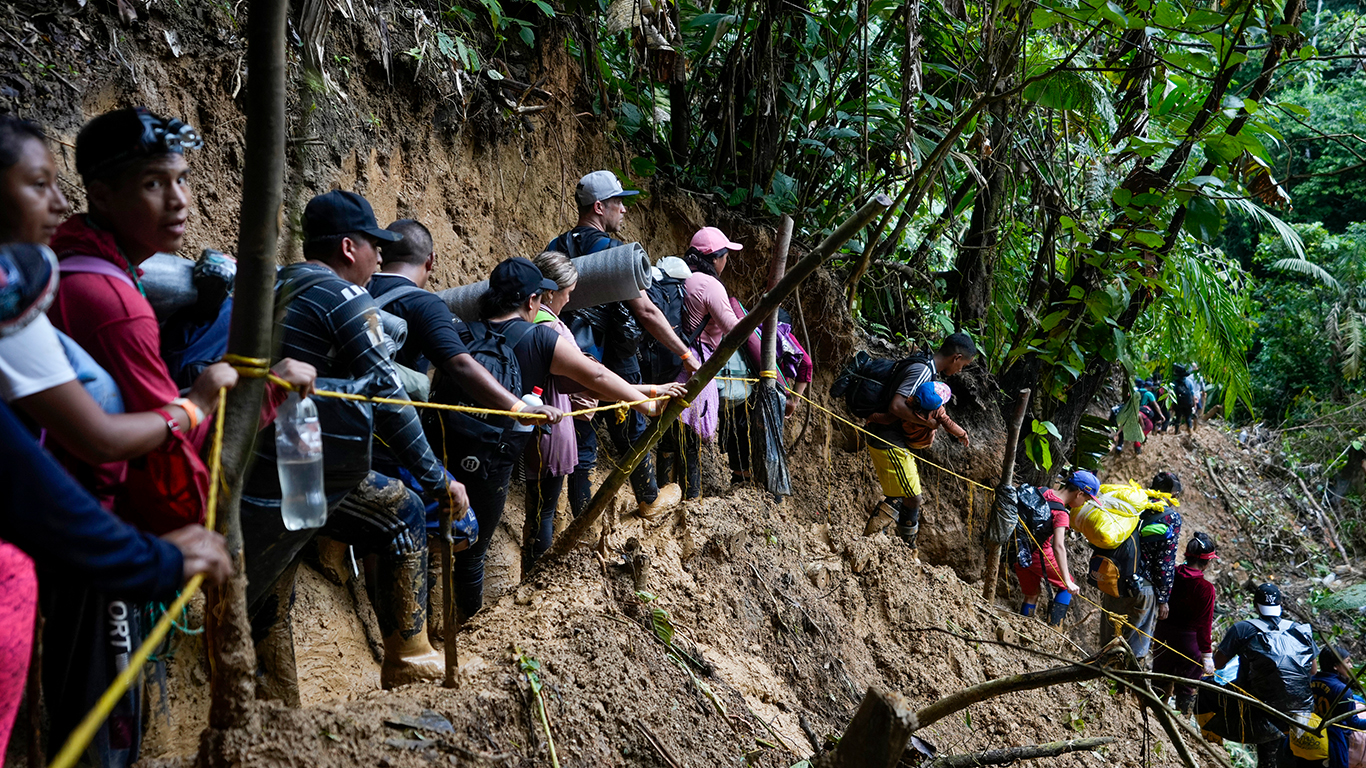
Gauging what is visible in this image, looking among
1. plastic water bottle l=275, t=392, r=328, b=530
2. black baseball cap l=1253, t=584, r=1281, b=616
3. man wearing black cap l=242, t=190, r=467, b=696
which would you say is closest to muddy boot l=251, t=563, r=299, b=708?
man wearing black cap l=242, t=190, r=467, b=696

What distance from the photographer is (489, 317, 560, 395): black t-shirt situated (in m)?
3.85

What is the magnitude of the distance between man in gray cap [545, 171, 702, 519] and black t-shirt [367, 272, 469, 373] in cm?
135

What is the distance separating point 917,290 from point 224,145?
6.25m

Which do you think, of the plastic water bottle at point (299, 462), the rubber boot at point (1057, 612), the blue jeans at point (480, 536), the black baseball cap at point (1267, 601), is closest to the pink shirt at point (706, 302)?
the blue jeans at point (480, 536)

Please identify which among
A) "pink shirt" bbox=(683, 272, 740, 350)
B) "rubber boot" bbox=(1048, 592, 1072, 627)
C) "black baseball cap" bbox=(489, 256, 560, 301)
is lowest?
"rubber boot" bbox=(1048, 592, 1072, 627)

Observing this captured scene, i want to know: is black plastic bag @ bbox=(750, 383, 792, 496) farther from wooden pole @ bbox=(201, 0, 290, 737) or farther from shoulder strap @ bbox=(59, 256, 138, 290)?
shoulder strap @ bbox=(59, 256, 138, 290)

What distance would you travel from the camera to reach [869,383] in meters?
6.79

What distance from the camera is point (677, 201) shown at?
7.17 meters

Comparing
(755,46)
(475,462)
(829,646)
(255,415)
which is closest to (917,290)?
(755,46)

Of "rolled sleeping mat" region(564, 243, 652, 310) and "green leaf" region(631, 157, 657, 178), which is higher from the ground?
"green leaf" region(631, 157, 657, 178)

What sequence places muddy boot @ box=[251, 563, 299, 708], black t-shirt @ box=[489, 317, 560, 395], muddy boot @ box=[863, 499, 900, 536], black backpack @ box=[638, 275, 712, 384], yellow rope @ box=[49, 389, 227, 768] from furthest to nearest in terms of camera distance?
muddy boot @ box=[863, 499, 900, 536] < black backpack @ box=[638, 275, 712, 384] < black t-shirt @ box=[489, 317, 560, 395] < muddy boot @ box=[251, 563, 299, 708] < yellow rope @ box=[49, 389, 227, 768]

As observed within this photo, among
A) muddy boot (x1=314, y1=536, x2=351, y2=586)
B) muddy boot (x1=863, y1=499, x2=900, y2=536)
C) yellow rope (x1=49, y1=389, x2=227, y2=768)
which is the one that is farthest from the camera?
muddy boot (x1=863, y1=499, x2=900, y2=536)

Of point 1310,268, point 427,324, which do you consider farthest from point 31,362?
point 1310,268

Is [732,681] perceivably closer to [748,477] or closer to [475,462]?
[475,462]
